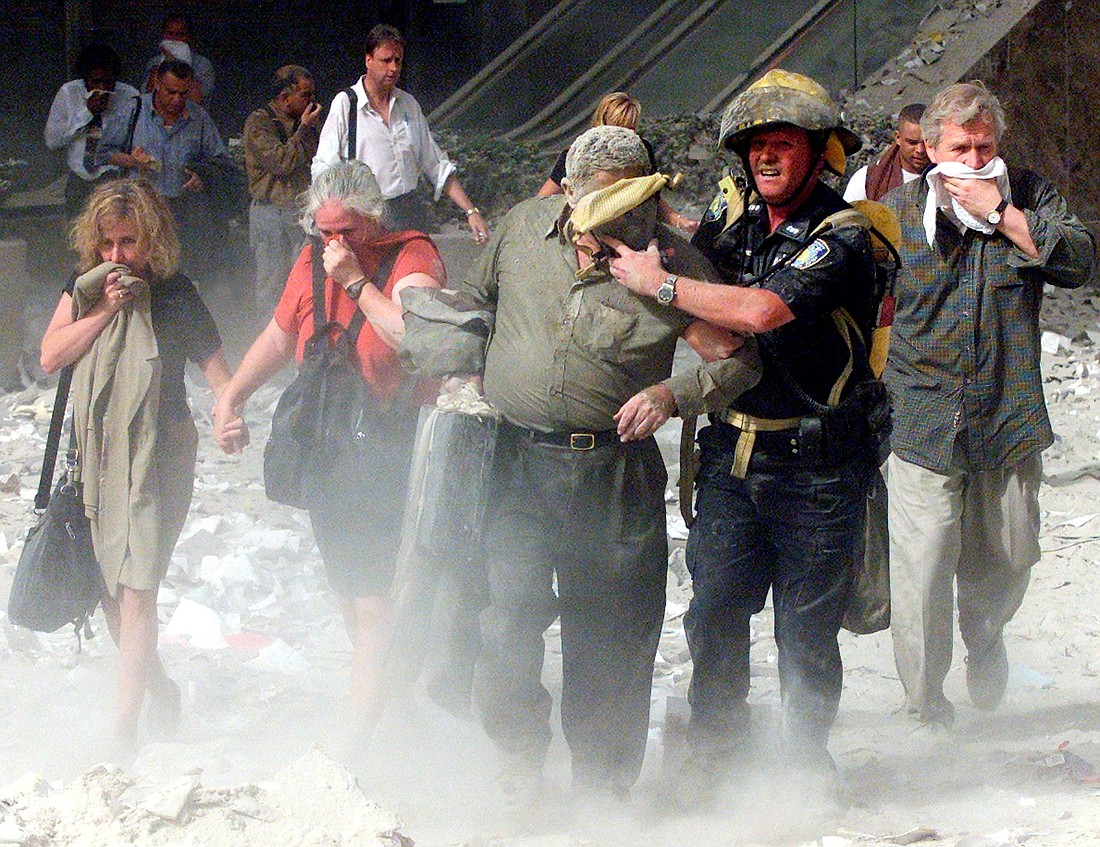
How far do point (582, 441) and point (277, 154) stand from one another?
5.52 metres

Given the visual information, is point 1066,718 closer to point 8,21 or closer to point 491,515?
point 491,515

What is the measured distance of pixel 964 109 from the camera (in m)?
5.18

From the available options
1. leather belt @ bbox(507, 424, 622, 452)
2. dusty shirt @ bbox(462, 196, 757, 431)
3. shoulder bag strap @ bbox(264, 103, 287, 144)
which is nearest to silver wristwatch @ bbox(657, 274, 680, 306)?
dusty shirt @ bbox(462, 196, 757, 431)

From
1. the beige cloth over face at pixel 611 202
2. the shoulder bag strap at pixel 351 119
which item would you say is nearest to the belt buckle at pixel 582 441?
the beige cloth over face at pixel 611 202

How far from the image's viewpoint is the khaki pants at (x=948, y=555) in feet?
18.1

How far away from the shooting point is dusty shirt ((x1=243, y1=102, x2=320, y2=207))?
31.3 ft

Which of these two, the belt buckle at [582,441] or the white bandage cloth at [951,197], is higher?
the white bandage cloth at [951,197]

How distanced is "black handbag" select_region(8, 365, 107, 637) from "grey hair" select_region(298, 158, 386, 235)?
1053mm

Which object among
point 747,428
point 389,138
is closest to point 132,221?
point 747,428

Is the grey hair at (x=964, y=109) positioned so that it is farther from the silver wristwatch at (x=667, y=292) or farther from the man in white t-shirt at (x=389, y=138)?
the man in white t-shirt at (x=389, y=138)

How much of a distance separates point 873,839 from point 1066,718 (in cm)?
154

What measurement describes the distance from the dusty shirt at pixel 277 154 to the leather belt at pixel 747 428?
5.47m

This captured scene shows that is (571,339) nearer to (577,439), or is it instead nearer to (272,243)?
(577,439)

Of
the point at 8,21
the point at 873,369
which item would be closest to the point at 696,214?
the point at 8,21
